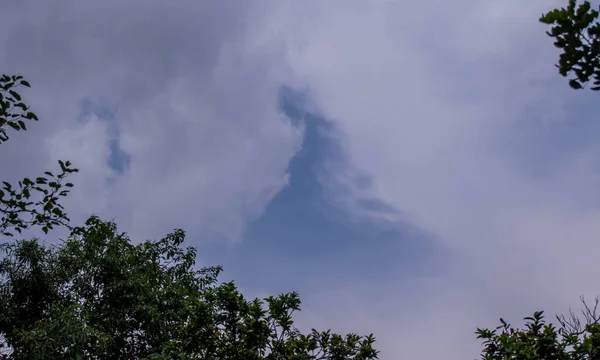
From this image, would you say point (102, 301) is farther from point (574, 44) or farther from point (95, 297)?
point (574, 44)

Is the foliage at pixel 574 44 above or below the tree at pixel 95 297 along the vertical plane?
below

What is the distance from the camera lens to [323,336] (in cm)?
917

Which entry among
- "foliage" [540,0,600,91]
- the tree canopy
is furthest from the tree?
"foliage" [540,0,600,91]

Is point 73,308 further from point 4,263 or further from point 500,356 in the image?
point 500,356

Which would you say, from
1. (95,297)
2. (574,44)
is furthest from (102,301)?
(574,44)

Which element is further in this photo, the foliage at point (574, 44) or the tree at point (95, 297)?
the tree at point (95, 297)

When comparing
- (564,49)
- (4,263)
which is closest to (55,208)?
(564,49)

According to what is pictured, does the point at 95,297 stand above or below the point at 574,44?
above

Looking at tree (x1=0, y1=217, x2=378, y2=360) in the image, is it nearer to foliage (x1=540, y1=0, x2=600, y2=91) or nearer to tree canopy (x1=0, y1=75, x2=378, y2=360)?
tree canopy (x1=0, y1=75, x2=378, y2=360)

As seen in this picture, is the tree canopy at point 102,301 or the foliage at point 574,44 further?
the tree canopy at point 102,301

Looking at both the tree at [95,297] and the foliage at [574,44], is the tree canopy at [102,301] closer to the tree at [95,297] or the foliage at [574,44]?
the tree at [95,297]

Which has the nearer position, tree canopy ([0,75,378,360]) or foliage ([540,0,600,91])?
foliage ([540,0,600,91])

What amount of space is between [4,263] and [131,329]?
14.0ft

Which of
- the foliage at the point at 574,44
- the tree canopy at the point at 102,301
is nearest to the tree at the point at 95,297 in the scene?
the tree canopy at the point at 102,301
